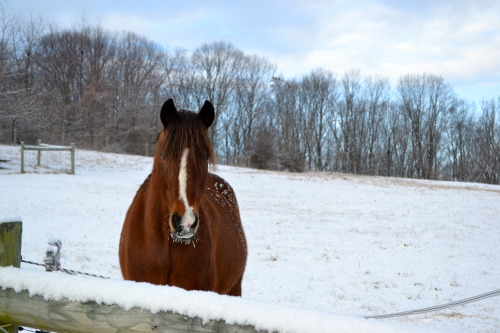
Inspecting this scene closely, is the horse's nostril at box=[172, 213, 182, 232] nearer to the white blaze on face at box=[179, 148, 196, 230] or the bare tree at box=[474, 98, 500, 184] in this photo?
the white blaze on face at box=[179, 148, 196, 230]

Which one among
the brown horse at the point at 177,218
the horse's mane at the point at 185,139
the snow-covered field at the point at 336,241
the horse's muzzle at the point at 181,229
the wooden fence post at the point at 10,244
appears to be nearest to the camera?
the wooden fence post at the point at 10,244

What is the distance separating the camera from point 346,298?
19.7 ft

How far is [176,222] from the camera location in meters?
2.39

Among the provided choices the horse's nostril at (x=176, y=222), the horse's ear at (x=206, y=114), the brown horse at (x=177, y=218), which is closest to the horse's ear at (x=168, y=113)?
the brown horse at (x=177, y=218)

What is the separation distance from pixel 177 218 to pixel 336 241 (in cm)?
814

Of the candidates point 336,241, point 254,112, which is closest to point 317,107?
point 254,112

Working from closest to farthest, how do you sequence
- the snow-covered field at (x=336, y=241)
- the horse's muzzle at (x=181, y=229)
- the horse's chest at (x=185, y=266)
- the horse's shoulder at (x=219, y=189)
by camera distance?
1. the horse's muzzle at (x=181, y=229)
2. the horse's chest at (x=185, y=266)
3. the horse's shoulder at (x=219, y=189)
4. the snow-covered field at (x=336, y=241)

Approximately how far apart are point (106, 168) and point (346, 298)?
69.2 ft

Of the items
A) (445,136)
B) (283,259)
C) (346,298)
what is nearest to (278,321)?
(346,298)

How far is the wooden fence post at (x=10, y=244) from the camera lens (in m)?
2.01

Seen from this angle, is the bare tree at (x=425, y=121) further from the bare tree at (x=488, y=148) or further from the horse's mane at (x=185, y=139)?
the horse's mane at (x=185, y=139)

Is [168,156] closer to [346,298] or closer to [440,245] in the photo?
[346,298]

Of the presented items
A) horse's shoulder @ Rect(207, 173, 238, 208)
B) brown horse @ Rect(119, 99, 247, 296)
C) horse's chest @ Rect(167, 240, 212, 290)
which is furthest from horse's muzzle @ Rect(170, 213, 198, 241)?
horse's shoulder @ Rect(207, 173, 238, 208)

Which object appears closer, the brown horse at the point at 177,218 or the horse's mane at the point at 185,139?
the brown horse at the point at 177,218
